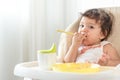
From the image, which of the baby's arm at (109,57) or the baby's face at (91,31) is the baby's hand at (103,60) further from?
the baby's face at (91,31)

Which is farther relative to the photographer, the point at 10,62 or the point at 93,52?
the point at 10,62

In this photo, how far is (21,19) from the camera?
1.81m

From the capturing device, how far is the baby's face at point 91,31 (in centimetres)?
132

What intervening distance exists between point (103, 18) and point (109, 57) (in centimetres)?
21

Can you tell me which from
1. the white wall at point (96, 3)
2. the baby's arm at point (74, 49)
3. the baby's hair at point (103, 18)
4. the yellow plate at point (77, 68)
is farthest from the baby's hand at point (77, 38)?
the white wall at point (96, 3)

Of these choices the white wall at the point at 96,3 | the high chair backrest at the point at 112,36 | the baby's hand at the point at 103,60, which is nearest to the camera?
the baby's hand at the point at 103,60

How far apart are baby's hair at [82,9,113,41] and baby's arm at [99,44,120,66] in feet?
0.26

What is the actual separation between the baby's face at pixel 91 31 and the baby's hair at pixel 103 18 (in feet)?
0.06

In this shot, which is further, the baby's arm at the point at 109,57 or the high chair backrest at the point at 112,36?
the high chair backrest at the point at 112,36

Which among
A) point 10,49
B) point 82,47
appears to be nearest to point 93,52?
point 82,47

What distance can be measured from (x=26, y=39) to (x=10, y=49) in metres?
0.15

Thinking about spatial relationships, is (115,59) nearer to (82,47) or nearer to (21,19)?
(82,47)

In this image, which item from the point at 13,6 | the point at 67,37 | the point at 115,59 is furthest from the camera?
the point at 13,6

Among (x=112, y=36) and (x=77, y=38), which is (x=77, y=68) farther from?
(x=112, y=36)
